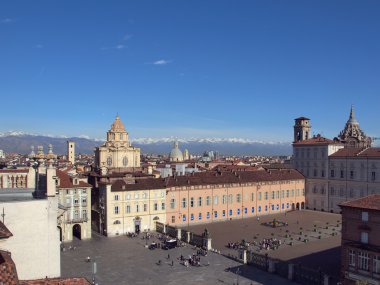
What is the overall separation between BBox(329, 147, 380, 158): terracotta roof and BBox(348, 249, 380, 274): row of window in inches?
1559

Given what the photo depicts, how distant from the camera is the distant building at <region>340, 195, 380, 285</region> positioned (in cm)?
3070

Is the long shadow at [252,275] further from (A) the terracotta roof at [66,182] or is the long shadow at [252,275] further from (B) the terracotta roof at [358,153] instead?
(B) the terracotta roof at [358,153]

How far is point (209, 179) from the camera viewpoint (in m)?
65.1

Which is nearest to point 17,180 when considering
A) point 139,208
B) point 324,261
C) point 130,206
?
point 324,261

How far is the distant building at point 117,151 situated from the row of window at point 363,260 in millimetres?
53175

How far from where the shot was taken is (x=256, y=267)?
40.1 metres

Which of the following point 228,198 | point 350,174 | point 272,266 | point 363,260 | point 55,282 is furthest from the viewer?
point 350,174

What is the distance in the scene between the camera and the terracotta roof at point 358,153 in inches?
2724

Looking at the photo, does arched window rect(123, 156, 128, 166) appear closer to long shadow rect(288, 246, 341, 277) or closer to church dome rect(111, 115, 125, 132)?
church dome rect(111, 115, 125, 132)

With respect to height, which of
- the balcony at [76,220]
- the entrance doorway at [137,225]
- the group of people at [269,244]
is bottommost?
the group of people at [269,244]

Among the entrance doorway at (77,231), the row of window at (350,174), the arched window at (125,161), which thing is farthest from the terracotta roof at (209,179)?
the arched window at (125,161)

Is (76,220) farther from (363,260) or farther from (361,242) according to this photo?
(363,260)

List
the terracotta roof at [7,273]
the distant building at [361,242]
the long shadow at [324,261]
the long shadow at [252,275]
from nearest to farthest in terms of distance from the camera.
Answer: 1. the terracotta roof at [7,273]
2. the distant building at [361,242]
3. the long shadow at [252,275]
4. the long shadow at [324,261]

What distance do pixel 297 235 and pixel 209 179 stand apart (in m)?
16.2
